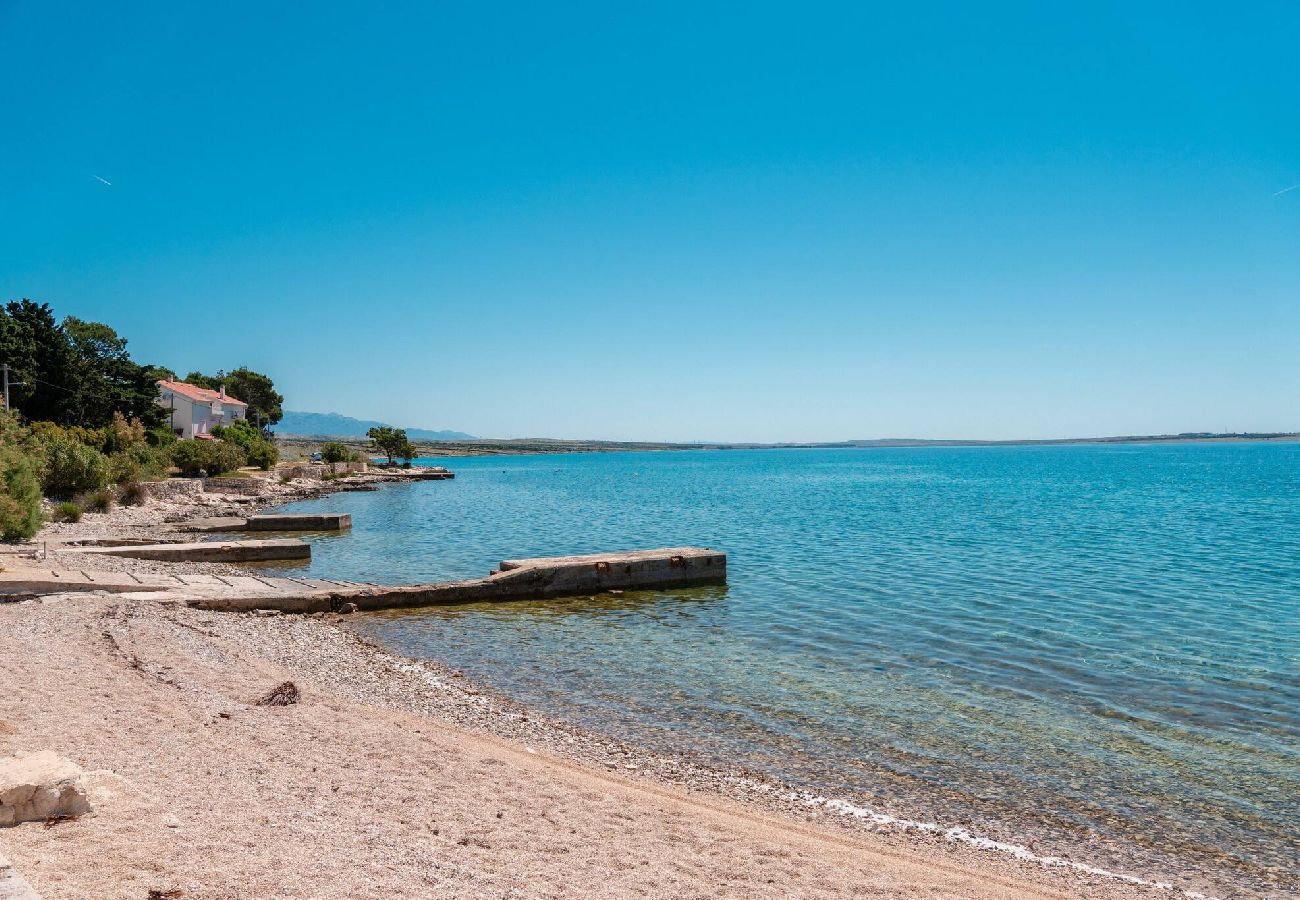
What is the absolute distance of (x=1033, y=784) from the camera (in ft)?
32.9

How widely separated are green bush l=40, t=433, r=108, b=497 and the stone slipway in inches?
880

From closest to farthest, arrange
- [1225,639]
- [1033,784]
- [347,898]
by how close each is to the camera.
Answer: [347,898] < [1033,784] < [1225,639]

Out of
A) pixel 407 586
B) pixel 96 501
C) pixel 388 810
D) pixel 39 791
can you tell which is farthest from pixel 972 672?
pixel 96 501

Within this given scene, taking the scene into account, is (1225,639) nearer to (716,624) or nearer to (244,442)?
(716,624)

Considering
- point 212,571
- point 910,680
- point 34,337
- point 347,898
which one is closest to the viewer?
point 347,898

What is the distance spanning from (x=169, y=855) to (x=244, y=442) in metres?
85.1

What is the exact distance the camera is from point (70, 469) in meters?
39.0

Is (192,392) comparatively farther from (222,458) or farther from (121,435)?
(121,435)

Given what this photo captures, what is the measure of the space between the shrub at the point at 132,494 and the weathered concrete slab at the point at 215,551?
18138 mm

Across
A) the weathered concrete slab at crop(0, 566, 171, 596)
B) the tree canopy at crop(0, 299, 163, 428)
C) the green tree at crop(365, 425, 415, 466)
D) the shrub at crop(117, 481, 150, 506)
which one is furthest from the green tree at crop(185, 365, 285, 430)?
the weathered concrete slab at crop(0, 566, 171, 596)

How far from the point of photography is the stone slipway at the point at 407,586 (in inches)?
739

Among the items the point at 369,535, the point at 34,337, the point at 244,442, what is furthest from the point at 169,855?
the point at 244,442

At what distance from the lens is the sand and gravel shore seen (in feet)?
19.9

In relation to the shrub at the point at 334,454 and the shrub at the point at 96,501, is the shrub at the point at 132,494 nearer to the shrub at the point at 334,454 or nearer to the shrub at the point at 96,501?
the shrub at the point at 96,501
